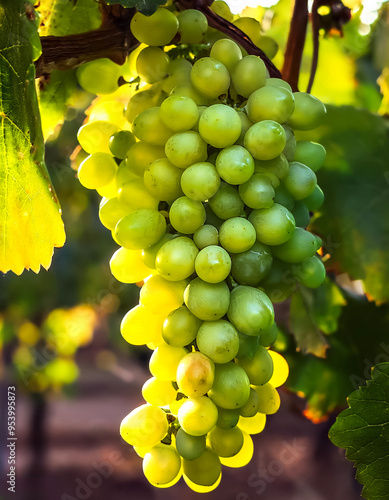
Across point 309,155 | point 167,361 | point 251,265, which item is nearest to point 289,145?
point 309,155

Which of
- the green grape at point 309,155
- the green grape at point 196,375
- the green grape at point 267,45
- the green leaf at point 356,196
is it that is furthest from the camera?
the green leaf at point 356,196

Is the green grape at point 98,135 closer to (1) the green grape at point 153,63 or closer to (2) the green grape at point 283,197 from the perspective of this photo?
(1) the green grape at point 153,63

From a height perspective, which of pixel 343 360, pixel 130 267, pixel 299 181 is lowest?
pixel 343 360

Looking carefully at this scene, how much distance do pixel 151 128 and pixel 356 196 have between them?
422 mm

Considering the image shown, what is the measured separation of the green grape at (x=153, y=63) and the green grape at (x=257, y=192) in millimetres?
150

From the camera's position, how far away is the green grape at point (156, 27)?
486mm

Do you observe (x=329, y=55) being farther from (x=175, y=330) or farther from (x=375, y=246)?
(x=175, y=330)

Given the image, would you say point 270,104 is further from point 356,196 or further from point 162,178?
point 356,196

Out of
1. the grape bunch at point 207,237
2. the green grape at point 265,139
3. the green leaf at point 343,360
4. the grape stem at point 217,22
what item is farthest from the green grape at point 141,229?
the green leaf at point 343,360

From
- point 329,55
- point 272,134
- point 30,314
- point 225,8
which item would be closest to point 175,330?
point 272,134

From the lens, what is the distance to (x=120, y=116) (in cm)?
59

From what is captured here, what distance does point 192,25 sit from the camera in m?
0.50

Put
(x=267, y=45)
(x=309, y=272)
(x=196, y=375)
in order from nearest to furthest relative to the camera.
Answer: (x=196, y=375)
(x=309, y=272)
(x=267, y=45)

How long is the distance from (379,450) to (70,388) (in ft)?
9.77
